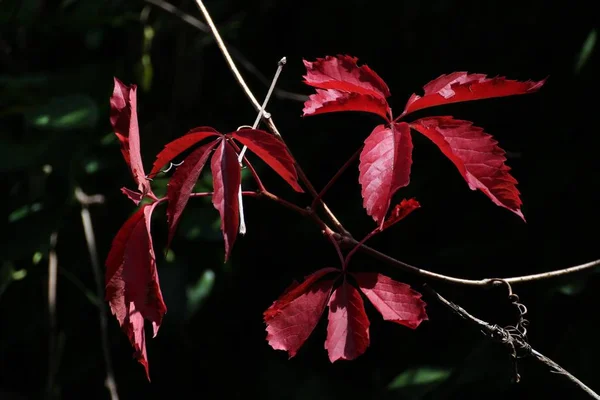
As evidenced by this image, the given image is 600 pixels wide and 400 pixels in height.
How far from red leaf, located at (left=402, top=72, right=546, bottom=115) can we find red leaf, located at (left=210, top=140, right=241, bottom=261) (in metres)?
0.18

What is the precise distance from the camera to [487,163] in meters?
0.59

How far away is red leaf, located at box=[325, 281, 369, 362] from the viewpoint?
0.62m

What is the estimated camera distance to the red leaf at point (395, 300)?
2.04 feet

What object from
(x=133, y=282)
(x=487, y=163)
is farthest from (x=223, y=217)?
(x=487, y=163)

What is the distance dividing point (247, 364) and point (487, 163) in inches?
35.8

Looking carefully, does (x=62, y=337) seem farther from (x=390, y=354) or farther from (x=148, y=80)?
(x=390, y=354)

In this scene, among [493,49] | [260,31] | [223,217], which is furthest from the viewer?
[260,31]

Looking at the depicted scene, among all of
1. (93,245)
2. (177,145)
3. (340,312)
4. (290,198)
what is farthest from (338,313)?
(93,245)

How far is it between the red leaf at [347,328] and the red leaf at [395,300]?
0.06ft

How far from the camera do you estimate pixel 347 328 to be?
626 mm

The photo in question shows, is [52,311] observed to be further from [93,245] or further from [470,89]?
[470,89]

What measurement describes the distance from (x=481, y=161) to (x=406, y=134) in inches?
2.9

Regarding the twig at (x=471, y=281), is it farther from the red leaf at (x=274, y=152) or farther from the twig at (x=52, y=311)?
the twig at (x=52, y=311)

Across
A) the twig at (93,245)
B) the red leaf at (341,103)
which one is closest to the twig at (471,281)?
the red leaf at (341,103)
